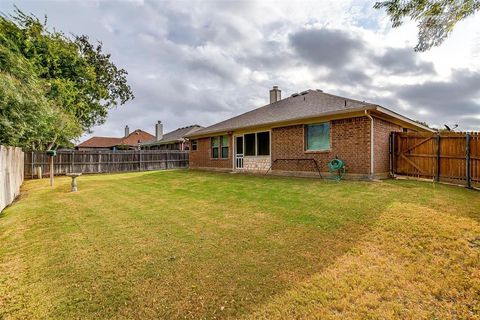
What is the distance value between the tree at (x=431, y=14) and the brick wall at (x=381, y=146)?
365 centimetres

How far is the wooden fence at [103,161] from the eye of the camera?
17.8 meters

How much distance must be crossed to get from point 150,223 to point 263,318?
373 centimetres

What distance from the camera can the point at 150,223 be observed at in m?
5.29

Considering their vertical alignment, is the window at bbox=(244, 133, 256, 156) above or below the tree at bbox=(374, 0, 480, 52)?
below

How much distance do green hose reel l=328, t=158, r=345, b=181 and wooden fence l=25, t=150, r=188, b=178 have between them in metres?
17.5

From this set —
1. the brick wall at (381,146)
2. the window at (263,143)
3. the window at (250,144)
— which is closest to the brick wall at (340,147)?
the brick wall at (381,146)

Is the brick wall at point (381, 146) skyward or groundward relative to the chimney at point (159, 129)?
groundward

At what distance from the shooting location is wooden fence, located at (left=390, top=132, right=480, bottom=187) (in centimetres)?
868

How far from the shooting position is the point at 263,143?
14000 millimetres

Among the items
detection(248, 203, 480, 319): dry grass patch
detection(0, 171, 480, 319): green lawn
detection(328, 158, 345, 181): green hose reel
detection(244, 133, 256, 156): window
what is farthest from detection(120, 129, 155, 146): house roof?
detection(248, 203, 480, 319): dry grass patch

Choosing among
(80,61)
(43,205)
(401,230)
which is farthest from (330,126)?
(80,61)

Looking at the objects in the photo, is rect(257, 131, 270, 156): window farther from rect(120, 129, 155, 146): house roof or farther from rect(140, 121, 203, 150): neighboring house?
rect(120, 129, 155, 146): house roof

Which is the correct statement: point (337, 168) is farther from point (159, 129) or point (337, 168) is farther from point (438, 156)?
point (159, 129)

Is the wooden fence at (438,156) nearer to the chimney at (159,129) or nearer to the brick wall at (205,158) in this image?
the brick wall at (205,158)
